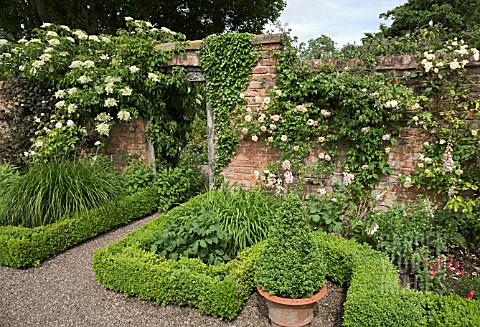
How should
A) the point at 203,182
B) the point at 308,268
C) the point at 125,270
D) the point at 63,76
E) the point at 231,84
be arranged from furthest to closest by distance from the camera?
the point at 203,182 < the point at 63,76 < the point at 231,84 < the point at 125,270 < the point at 308,268

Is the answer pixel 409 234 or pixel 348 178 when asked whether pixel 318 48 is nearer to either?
pixel 348 178

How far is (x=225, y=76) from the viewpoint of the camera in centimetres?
499

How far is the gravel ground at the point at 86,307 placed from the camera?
3035 millimetres

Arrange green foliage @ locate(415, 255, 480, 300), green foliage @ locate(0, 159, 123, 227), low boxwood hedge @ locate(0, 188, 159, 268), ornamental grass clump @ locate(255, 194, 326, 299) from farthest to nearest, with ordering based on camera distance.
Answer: green foliage @ locate(0, 159, 123, 227) < low boxwood hedge @ locate(0, 188, 159, 268) < green foliage @ locate(415, 255, 480, 300) < ornamental grass clump @ locate(255, 194, 326, 299)

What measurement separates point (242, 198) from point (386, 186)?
1.95 meters

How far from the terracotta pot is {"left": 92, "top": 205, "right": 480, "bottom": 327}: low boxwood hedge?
0.95ft

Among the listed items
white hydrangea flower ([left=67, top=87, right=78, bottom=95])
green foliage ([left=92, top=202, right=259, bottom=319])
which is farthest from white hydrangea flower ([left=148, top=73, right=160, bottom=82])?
green foliage ([left=92, top=202, right=259, bottom=319])

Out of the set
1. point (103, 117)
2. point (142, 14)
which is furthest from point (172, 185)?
point (142, 14)

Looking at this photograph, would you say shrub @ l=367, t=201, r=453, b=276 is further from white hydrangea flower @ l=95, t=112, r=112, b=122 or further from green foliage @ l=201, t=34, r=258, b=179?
white hydrangea flower @ l=95, t=112, r=112, b=122

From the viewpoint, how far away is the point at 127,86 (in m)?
5.38

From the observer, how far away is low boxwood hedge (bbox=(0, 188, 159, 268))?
4.02 m

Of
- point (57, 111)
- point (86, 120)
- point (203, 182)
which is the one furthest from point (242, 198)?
point (57, 111)

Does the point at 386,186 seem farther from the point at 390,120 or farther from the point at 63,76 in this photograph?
the point at 63,76

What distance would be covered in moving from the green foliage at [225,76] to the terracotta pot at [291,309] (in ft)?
9.15
